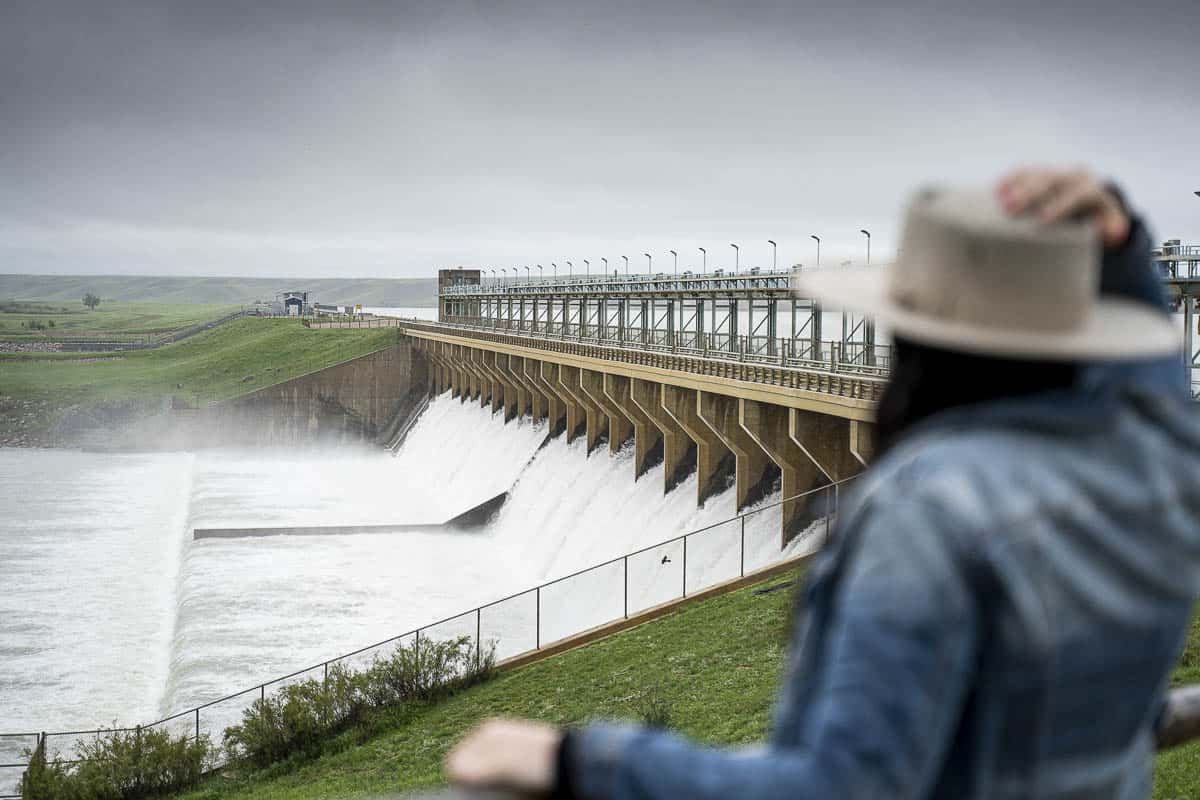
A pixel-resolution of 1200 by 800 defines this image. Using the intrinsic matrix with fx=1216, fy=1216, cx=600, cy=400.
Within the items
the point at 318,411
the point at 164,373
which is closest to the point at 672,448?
the point at 318,411

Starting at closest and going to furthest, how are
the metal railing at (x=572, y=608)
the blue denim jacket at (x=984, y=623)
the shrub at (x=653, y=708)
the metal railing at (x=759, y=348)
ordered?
1. the blue denim jacket at (x=984, y=623)
2. the shrub at (x=653, y=708)
3. the metal railing at (x=572, y=608)
4. the metal railing at (x=759, y=348)

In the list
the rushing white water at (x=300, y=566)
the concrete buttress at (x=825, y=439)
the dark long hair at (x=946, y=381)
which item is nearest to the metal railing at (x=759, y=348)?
the concrete buttress at (x=825, y=439)

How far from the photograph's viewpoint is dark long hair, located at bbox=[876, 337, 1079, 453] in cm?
182

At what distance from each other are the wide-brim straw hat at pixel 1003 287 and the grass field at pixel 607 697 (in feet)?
46.6

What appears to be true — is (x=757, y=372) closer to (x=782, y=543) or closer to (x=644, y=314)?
(x=782, y=543)

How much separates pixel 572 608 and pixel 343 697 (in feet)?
18.4

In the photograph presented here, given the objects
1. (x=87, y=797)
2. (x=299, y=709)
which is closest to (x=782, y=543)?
(x=299, y=709)

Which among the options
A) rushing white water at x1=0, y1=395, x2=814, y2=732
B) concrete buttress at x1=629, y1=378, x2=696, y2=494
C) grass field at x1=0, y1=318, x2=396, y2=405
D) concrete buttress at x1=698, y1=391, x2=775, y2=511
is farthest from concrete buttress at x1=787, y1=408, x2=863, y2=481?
grass field at x1=0, y1=318, x2=396, y2=405

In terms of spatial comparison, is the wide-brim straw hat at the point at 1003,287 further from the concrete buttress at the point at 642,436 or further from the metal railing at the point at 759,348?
the concrete buttress at the point at 642,436

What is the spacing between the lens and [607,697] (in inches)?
809

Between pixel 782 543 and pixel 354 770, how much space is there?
→ 12611mm

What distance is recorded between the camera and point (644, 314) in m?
55.0

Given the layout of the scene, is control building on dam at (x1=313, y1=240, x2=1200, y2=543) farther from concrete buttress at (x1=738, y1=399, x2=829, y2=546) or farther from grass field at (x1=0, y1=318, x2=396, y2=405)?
grass field at (x1=0, y1=318, x2=396, y2=405)

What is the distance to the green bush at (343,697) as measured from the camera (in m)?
22.6
